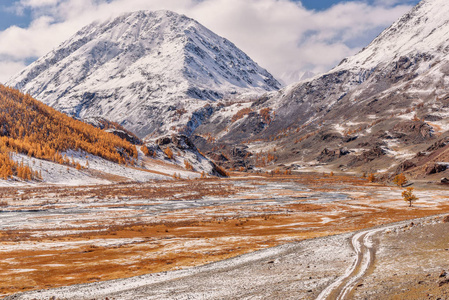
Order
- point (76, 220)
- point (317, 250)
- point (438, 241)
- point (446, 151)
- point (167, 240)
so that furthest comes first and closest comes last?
point (446, 151) < point (76, 220) < point (167, 240) < point (317, 250) < point (438, 241)

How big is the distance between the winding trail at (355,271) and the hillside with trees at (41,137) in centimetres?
11691

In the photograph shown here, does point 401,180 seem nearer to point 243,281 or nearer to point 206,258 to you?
point 206,258

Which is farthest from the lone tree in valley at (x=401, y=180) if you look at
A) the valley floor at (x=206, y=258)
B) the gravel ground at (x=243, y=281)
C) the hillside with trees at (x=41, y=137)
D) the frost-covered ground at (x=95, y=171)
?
the hillside with trees at (x=41, y=137)

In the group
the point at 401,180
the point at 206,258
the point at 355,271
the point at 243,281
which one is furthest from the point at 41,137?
the point at 355,271

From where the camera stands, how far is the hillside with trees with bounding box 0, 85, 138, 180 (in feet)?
441

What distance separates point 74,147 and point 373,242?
160 meters

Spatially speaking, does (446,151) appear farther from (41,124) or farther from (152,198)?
(41,124)

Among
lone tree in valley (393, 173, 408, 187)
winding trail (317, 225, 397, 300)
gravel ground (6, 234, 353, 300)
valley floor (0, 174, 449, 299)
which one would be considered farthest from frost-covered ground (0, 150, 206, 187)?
winding trail (317, 225, 397, 300)

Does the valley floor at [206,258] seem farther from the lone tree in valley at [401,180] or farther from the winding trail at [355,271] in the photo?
the lone tree in valley at [401,180]

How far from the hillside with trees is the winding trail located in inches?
4603

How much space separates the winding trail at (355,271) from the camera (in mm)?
14197

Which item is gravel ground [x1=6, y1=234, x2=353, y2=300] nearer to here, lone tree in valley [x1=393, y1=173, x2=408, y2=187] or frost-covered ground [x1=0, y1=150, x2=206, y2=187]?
frost-covered ground [x1=0, y1=150, x2=206, y2=187]

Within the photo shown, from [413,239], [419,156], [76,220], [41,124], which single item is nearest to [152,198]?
[76,220]

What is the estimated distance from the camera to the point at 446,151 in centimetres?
14888
